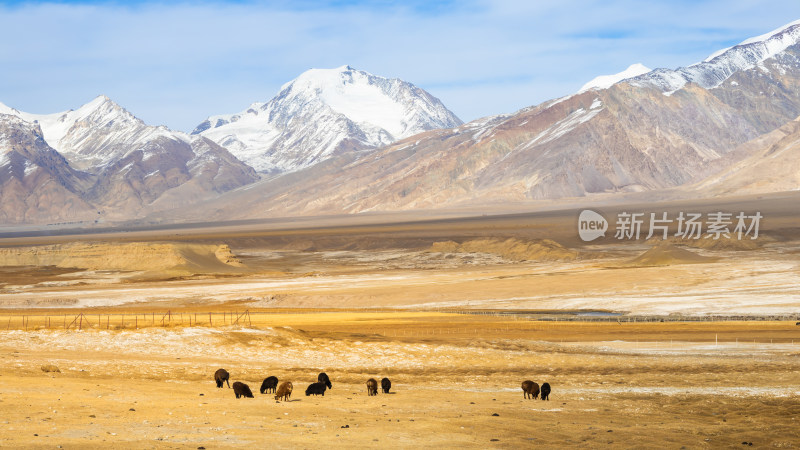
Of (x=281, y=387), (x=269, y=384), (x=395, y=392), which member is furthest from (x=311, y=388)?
(x=395, y=392)

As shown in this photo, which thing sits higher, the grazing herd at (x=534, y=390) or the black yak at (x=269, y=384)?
the black yak at (x=269, y=384)

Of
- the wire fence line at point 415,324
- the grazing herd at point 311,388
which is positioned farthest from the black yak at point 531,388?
the wire fence line at point 415,324

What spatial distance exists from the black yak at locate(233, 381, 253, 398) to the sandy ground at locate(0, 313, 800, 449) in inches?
8.6

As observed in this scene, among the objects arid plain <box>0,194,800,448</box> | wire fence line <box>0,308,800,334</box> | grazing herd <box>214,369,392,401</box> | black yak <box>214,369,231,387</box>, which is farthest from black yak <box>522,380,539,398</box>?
wire fence line <box>0,308,800,334</box>

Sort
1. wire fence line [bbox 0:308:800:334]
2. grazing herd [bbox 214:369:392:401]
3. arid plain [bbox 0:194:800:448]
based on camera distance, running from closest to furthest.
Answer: arid plain [bbox 0:194:800:448]
grazing herd [bbox 214:369:392:401]
wire fence line [bbox 0:308:800:334]

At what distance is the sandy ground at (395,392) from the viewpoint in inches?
679

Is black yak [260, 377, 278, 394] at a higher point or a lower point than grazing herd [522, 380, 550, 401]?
higher

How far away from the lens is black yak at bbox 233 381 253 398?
2162cm

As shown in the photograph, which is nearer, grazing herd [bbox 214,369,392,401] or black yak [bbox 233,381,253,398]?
grazing herd [bbox 214,369,392,401]

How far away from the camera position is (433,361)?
101 ft

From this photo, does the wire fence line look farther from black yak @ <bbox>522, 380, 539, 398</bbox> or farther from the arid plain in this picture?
black yak @ <bbox>522, 380, 539, 398</bbox>

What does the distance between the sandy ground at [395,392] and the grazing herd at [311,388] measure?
0.94 feet

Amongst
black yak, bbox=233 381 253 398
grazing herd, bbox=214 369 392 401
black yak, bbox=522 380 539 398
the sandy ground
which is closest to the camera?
the sandy ground

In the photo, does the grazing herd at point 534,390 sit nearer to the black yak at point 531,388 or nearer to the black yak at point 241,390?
the black yak at point 531,388
